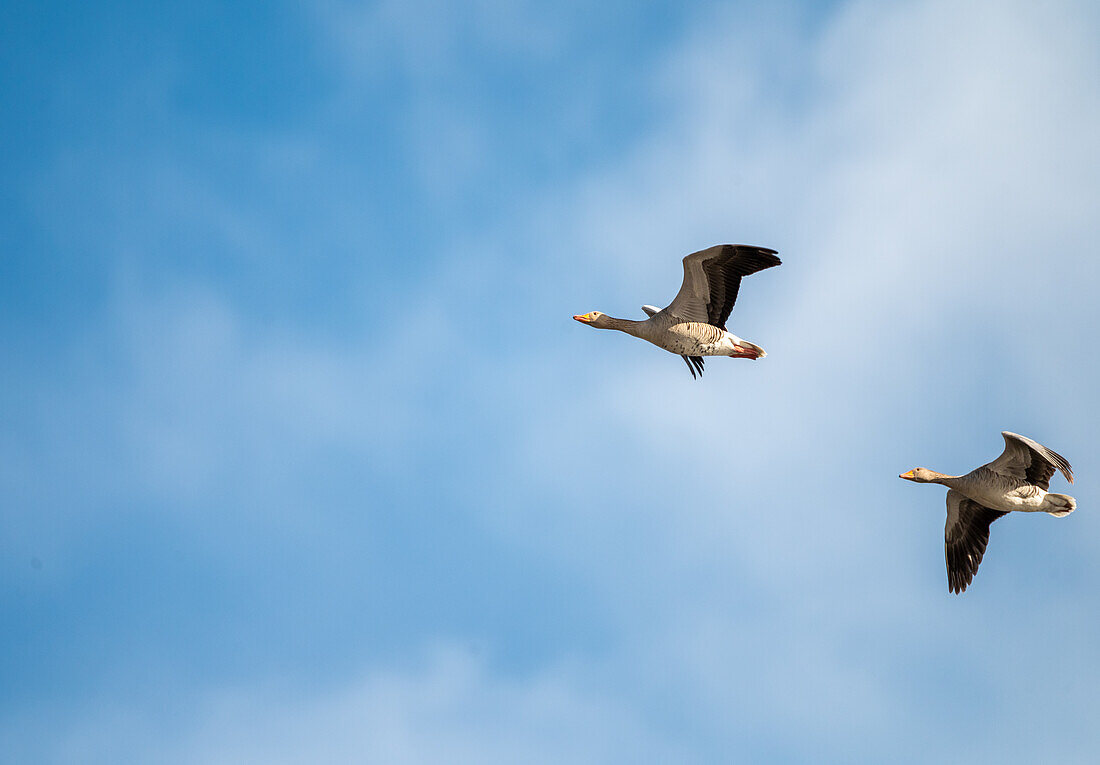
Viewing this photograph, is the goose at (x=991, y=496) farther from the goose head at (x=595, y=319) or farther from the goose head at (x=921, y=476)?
the goose head at (x=595, y=319)

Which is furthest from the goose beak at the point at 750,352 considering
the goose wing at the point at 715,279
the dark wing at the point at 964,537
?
the dark wing at the point at 964,537

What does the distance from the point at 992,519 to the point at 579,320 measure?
11486mm

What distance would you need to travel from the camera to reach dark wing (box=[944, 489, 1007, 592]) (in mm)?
28438

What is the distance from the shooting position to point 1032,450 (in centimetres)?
2536

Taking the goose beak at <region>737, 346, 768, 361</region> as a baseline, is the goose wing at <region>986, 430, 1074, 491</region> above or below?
below

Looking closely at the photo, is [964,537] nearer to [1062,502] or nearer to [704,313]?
[1062,502]

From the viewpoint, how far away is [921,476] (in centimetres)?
2833

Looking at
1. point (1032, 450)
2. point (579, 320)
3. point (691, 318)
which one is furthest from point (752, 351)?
point (1032, 450)

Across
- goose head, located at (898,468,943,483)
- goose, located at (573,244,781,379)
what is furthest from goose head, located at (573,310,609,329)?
goose head, located at (898,468,943,483)

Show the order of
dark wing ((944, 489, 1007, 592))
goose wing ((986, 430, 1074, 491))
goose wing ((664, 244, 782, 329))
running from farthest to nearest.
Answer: dark wing ((944, 489, 1007, 592))
goose wing ((664, 244, 782, 329))
goose wing ((986, 430, 1074, 491))

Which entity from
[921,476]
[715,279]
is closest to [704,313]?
[715,279]

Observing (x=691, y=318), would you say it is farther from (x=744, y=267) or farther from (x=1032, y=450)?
(x=1032, y=450)

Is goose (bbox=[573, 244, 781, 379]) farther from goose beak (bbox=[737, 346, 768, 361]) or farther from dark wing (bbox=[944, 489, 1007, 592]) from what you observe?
dark wing (bbox=[944, 489, 1007, 592])

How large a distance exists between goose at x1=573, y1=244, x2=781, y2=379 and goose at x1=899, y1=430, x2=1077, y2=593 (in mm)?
5772
